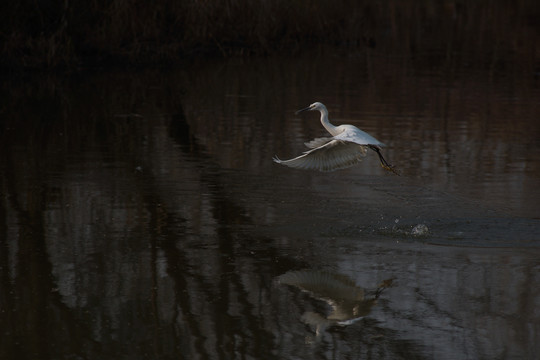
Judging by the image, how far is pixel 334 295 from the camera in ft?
21.1

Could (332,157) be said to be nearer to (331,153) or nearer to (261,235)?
(331,153)

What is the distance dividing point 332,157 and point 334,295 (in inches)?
96.6

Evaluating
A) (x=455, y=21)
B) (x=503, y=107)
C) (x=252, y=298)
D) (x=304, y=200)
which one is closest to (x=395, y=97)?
(x=503, y=107)

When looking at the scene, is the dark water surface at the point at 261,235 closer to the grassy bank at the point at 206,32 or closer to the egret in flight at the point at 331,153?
the egret in flight at the point at 331,153

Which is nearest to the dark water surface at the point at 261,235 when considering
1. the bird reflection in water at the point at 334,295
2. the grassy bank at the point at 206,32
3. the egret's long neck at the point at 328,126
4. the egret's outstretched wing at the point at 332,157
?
the bird reflection in water at the point at 334,295

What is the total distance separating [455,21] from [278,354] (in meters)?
30.6

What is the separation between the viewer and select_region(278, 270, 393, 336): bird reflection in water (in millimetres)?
5883

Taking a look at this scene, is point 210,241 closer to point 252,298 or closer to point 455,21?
point 252,298

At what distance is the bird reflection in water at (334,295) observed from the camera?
232 inches

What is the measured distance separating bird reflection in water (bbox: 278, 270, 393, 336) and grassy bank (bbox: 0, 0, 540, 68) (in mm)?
14328

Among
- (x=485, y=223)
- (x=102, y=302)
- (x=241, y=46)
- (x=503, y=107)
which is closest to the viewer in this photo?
(x=102, y=302)

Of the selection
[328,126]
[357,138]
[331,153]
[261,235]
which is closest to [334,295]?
[261,235]

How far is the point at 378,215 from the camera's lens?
28.6ft

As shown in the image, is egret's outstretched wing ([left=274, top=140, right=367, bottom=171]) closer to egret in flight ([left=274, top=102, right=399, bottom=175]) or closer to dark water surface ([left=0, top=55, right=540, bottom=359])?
egret in flight ([left=274, top=102, right=399, bottom=175])
